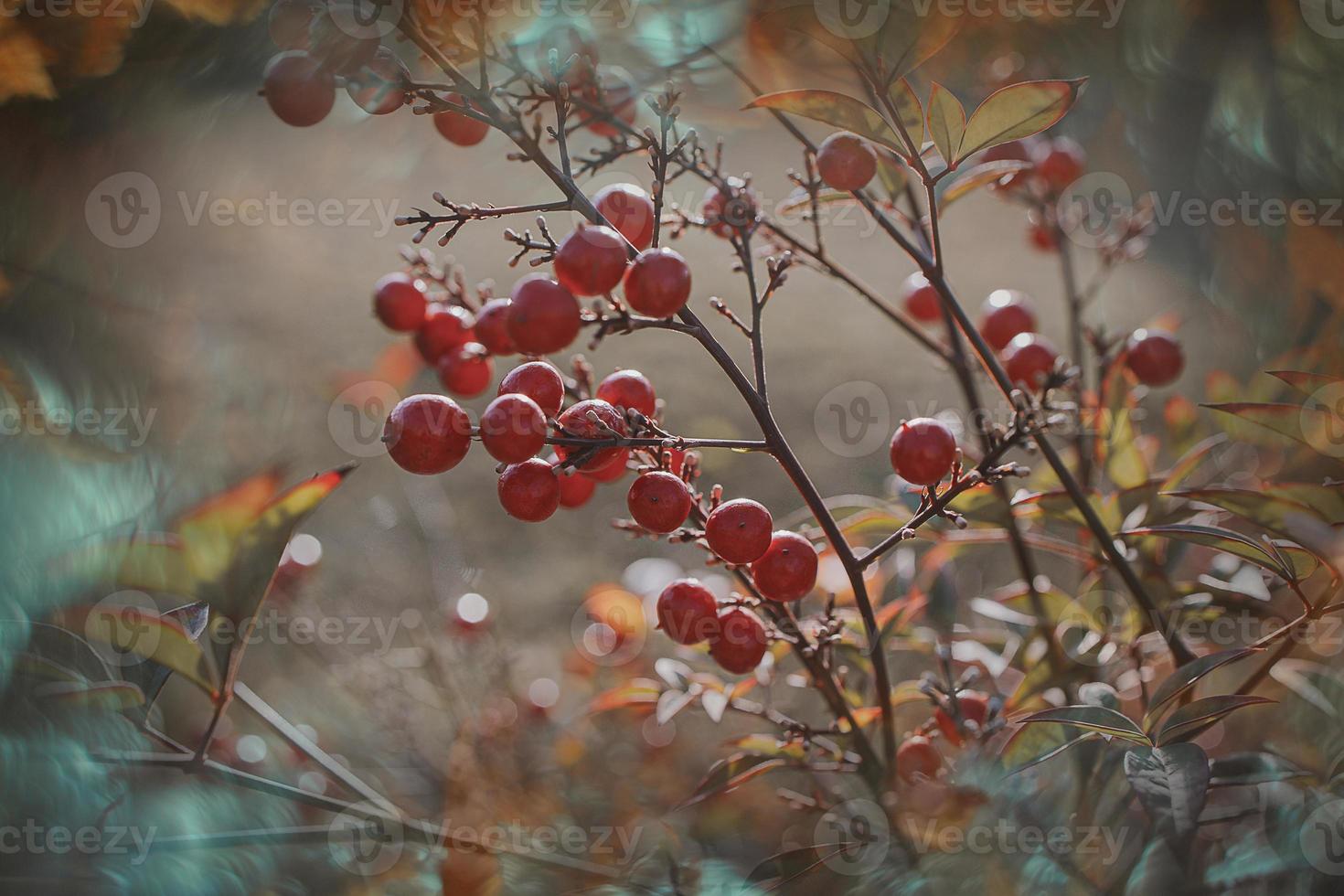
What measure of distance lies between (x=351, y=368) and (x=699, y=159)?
3.84 ft

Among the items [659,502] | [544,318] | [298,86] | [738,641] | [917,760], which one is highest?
[298,86]

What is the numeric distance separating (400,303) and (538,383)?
0.21 m

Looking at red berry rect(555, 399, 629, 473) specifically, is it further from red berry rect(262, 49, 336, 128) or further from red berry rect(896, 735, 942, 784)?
red berry rect(896, 735, 942, 784)

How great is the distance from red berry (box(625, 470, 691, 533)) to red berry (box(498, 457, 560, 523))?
0.16ft

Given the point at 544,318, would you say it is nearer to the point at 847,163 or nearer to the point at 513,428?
the point at 513,428

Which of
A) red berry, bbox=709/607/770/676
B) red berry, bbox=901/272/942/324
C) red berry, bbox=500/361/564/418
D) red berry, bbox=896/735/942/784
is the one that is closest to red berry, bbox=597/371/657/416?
red berry, bbox=500/361/564/418

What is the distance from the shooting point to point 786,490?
1.40 metres

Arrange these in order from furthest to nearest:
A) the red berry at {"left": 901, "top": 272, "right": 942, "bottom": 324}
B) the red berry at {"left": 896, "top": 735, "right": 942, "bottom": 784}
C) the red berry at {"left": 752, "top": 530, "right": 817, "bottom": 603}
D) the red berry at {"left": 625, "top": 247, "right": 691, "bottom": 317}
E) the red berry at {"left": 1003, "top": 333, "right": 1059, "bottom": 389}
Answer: the red berry at {"left": 901, "top": 272, "right": 942, "bottom": 324}, the red berry at {"left": 1003, "top": 333, "right": 1059, "bottom": 389}, the red berry at {"left": 896, "top": 735, "right": 942, "bottom": 784}, the red berry at {"left": 752, "top": 530, "right": 817, "bottom": 603}, the red berry at {"left": 625, "top": 247, "right": 691, "bottom": 317}

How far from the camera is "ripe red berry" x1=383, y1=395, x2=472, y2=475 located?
1.52 ft

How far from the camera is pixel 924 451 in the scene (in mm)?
493

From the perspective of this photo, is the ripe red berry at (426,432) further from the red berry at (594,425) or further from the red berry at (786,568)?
the red berry at (786,568)

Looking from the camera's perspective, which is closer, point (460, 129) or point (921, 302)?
point (460, 129)

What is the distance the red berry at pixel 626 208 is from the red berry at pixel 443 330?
0.18m

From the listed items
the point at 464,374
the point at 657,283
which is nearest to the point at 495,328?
the point at 464,374
